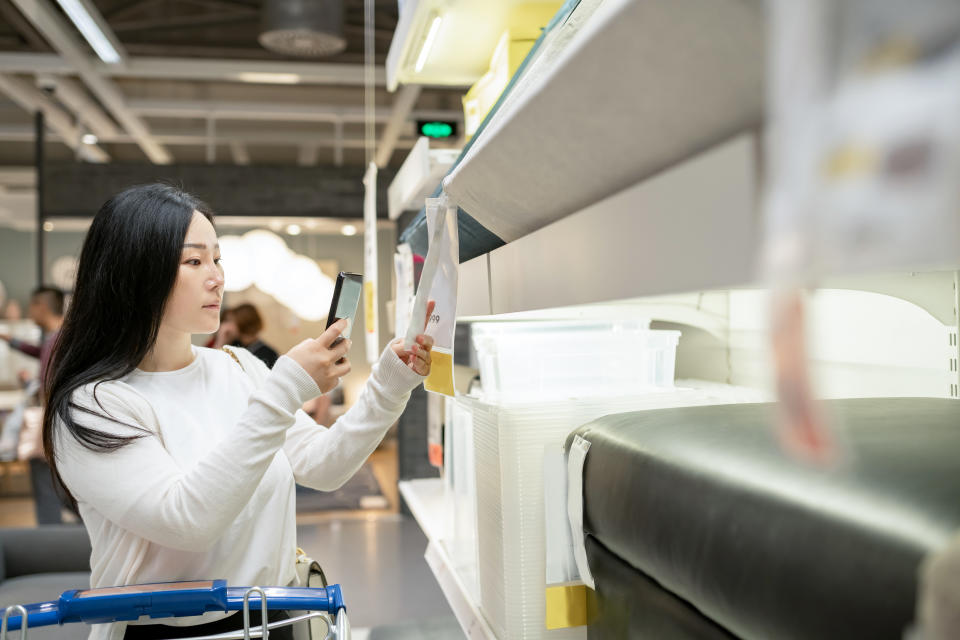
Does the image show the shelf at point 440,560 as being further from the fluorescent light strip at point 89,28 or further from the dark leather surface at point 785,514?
the fluorescent light strip at point 89,28

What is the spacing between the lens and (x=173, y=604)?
40.8 inches

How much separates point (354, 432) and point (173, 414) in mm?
339

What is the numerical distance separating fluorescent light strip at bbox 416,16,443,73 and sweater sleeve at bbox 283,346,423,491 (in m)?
0.82

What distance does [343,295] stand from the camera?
1.34 metres

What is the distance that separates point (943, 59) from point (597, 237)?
37cm

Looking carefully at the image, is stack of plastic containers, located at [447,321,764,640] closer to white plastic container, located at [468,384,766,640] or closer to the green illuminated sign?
white plastic container, located at [468,384,766,640]

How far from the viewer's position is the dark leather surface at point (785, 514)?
0.45 m

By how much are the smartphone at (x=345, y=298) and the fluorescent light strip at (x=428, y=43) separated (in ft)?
2.50

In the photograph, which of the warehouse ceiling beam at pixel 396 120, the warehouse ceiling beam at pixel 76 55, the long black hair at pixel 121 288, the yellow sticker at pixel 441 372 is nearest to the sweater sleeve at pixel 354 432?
the yellow sticker at pixel 441 372

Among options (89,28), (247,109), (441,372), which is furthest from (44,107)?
(441,372)

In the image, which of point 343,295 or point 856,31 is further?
point 343,295

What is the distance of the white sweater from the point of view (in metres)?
1.22

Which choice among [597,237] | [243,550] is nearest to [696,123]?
[597,237]

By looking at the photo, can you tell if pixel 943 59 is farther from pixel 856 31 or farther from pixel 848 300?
pixel 848 300
